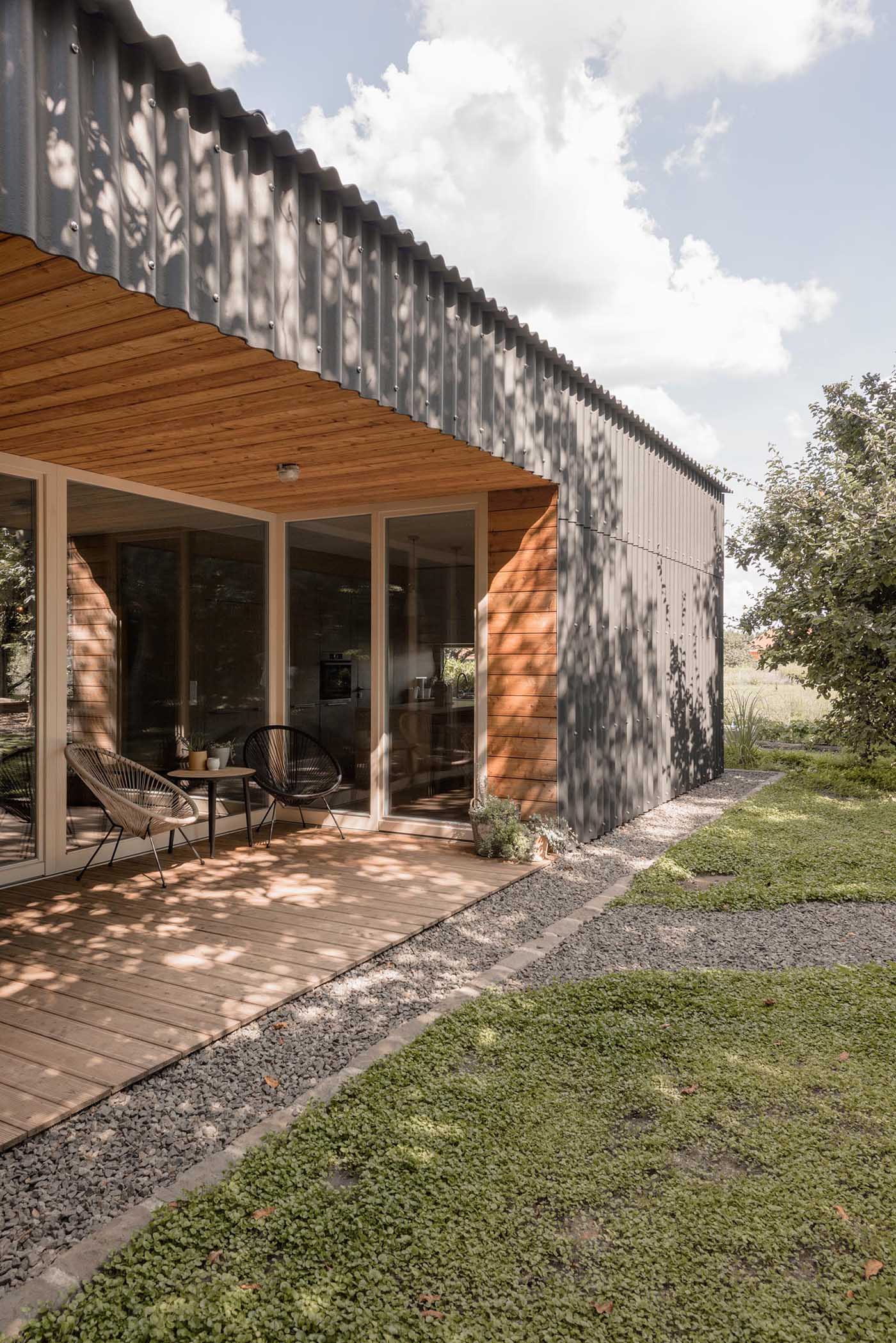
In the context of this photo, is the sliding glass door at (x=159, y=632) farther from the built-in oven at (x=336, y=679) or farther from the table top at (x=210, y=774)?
the built-in oven at (x=336, y=679)

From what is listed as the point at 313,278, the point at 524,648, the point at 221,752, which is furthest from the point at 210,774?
the point at 313,278

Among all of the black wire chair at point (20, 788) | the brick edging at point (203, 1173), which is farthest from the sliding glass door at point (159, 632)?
the brick edging at point (203, 1173)

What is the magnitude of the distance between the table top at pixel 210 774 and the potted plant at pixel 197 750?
6 cm

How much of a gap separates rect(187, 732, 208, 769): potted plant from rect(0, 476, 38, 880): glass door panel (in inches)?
41.7

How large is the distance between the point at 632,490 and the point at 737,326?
109ft

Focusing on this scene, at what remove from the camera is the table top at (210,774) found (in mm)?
5559

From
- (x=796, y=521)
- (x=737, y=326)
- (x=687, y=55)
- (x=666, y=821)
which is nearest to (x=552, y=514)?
(x=666, y=821)

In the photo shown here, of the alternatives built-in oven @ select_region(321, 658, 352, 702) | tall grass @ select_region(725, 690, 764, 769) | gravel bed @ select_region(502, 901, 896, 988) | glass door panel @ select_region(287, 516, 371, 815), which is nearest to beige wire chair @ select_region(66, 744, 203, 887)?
glass door panel @ select_region(287, 516, 371, 815)

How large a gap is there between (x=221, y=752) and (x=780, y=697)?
36.7ft

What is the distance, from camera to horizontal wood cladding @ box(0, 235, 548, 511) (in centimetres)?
260

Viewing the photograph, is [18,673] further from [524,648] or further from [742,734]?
[742,734]

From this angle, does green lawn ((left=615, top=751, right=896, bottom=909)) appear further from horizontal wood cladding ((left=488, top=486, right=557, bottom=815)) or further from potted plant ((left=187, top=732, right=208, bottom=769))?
potted plant ((left=187, top=732, right=208, bottom=769))

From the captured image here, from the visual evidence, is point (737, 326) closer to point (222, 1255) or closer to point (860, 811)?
point (860, 811)

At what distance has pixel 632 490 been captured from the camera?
7.11m
